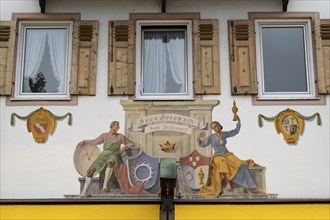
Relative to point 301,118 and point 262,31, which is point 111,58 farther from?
point 301,118

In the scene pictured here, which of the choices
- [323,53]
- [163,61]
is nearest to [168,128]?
[163,61]

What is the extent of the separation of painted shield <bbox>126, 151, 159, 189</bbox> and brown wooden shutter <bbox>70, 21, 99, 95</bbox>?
51.1 inches

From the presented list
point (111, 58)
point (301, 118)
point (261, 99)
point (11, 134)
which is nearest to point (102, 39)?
point (111, 58)

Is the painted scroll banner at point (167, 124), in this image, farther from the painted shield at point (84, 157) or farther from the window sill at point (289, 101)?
the window sill at point (289, 101)

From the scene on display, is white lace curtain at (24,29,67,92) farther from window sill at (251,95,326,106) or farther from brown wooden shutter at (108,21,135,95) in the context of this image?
window sill at (251,95,326,106)

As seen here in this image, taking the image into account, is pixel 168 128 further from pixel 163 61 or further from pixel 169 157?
pixel 163 61

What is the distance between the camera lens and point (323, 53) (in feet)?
31.9

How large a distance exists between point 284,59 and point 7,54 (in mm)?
4582

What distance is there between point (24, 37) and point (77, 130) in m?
1.93

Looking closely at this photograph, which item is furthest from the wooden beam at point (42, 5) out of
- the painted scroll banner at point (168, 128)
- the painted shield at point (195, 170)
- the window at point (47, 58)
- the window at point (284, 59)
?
the window at point (284, 59)

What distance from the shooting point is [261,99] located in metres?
9.51

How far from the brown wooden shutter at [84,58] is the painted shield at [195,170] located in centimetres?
187

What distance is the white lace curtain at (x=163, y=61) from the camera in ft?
32.4

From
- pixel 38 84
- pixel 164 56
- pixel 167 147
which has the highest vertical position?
pixel 164 56
